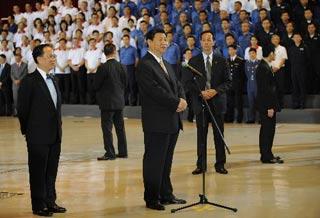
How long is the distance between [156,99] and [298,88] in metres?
9.70

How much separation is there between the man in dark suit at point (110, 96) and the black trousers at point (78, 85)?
847cm

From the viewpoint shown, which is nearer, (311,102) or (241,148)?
(241,148)

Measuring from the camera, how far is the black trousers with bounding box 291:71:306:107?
1579 centimetres

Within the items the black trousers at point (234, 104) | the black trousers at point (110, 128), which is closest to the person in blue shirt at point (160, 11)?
the black trousers at point (234, 104)

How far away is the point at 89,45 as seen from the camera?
19.3 metres

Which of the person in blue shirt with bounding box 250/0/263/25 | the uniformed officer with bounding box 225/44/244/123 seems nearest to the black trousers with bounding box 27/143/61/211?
the uniformed officer with bounding box 225/44/244/123

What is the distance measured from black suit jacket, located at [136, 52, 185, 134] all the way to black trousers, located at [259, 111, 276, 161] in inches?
130

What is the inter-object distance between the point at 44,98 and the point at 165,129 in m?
1.31

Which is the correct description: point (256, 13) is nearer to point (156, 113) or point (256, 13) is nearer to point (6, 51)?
point (6, 51)

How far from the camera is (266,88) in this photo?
10102 millimetres

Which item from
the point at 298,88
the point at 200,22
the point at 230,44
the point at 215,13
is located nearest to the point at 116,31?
the point at 200,22

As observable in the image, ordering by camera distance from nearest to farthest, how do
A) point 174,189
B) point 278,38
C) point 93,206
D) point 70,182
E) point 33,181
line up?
point 33,181, point 93,206, point 174,189, point 70,182, point 278,38

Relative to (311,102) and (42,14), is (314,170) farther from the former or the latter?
(42,14)

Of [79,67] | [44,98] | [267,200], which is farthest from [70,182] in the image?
[79,67]
